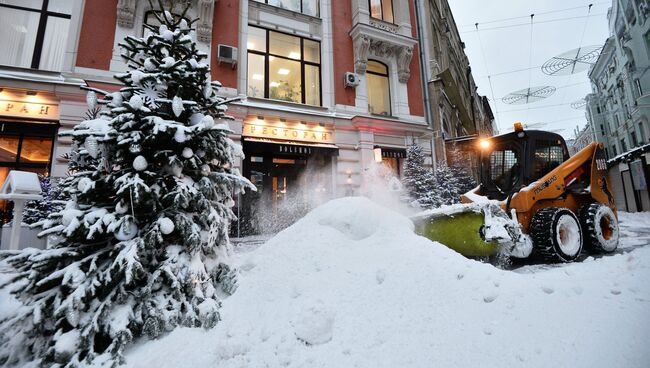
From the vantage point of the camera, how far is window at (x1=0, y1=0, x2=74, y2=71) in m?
8.58

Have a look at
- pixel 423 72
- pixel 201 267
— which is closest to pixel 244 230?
pixel 201 267

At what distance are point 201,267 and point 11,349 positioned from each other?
156 cm

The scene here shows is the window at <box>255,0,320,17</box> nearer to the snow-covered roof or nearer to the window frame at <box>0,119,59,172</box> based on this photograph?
the window frame at <box>0,119,59,172</box>

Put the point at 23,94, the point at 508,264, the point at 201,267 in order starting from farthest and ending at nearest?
the point at 23,94, the point at 508,264, the point at 201,267

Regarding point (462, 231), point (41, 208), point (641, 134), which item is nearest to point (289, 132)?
point (41, 208)

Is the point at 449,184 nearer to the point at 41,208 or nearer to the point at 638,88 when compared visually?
the point at 41,208

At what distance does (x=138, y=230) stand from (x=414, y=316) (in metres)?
2.93

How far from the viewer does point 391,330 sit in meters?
2.38

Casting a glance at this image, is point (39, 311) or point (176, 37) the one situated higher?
point (176, 37)

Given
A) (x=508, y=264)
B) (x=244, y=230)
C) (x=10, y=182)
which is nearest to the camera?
(x=10, y=182)

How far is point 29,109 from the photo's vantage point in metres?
7.91

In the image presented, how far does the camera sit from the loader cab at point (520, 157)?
19.1 feet

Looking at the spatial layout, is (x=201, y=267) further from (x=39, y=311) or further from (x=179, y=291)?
(x=39, y=311)

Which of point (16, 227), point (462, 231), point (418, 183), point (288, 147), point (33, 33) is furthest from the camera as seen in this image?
point (418, 183)
